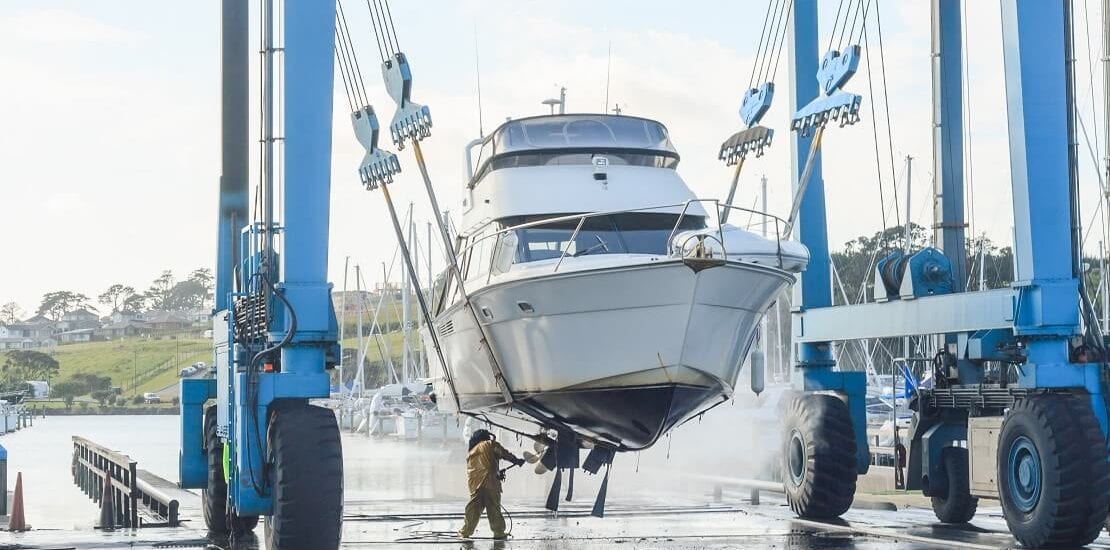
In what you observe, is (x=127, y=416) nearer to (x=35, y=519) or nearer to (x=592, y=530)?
(x=35, y=519)

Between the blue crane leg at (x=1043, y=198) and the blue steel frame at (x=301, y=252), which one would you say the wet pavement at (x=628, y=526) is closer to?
the blue crane leg at (x=1043, y=198)

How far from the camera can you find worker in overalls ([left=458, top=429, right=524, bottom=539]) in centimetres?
1507

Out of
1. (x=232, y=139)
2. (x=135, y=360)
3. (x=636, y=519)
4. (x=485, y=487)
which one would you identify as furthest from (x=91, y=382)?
(x=485, y=487)

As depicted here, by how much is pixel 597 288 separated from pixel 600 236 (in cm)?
187

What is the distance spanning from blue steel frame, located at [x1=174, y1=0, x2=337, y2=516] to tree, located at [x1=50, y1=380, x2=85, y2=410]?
15439 cm

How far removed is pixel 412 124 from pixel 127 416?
464 ft

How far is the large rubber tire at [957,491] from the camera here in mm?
16625

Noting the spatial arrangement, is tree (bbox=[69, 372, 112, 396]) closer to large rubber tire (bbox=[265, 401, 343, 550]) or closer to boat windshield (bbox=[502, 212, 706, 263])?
boat windshield (bbox=[502, 212, 706, 263])

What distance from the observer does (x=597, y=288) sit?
13.4m

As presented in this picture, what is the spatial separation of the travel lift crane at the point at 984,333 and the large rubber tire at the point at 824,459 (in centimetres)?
2

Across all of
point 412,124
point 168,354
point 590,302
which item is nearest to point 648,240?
point 590,302

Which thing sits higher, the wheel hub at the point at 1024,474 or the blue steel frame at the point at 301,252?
the blue steel frame at the point at 301,252

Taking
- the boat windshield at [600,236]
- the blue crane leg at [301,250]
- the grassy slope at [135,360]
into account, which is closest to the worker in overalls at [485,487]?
the boat windshield at [600,236]

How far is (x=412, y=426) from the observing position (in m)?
66.9
